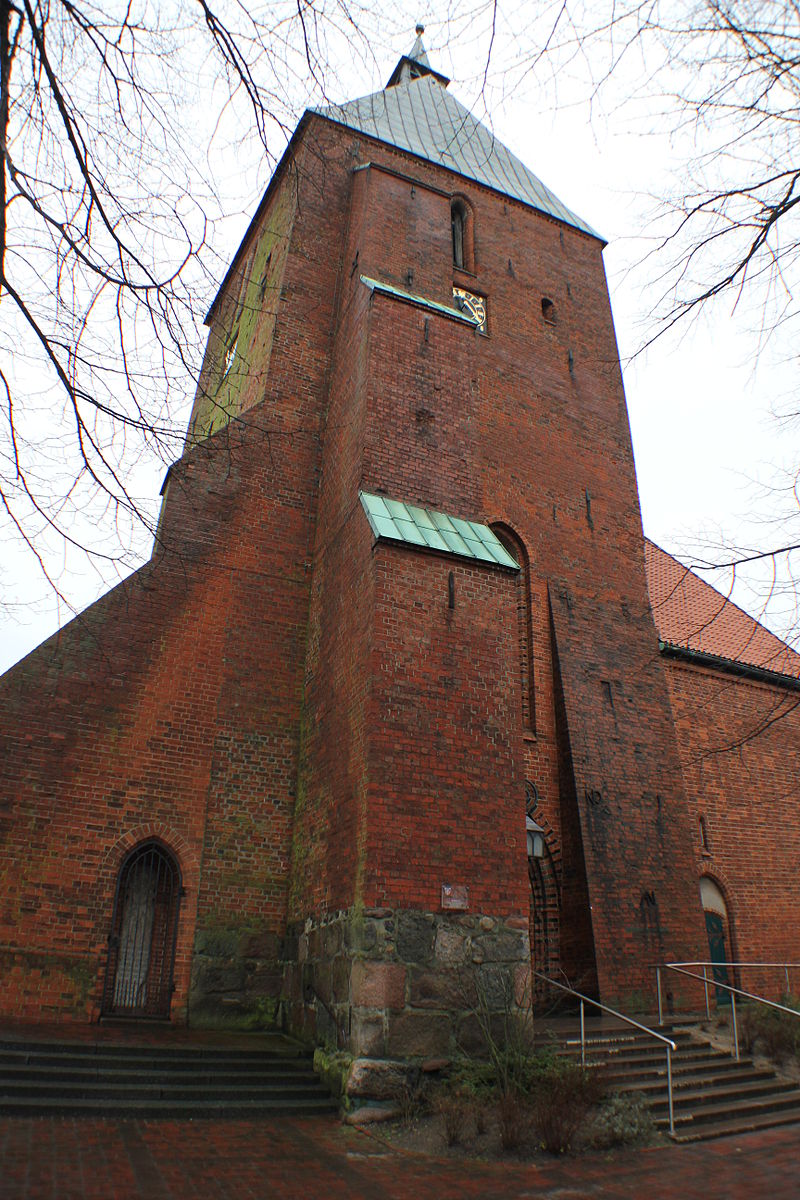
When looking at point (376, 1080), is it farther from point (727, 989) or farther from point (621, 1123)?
point (727, 989)

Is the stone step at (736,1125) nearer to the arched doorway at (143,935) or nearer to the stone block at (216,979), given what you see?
the stone block at (216,979)

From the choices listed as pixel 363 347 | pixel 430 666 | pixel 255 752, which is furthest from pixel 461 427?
pixel 255 752

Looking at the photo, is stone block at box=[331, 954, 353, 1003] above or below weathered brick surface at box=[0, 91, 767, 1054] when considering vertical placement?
below

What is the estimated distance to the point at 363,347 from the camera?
1055 centimetres

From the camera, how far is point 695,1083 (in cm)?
740

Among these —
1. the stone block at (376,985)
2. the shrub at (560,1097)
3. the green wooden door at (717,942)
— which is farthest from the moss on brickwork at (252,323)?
the green wooden door at (717,942)

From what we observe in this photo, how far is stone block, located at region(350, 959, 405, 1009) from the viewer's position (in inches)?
262

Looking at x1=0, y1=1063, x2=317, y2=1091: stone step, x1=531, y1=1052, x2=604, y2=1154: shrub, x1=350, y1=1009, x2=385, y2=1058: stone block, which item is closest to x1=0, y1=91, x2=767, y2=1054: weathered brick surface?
x1=350, y1=1009, x2=385, y2=1058: stone block

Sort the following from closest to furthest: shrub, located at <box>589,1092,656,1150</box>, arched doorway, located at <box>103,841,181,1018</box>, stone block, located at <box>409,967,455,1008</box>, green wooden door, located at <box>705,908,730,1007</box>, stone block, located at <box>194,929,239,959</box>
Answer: shrub, located at <box>589,1092,656,1150</box> < stone block, located at <box>409,967,455,1008</box> < arched doorway, located at <box>103,841,181,1018</box> < stone block, located at <box>194,929,239,959</box> < green wooden door, located at <box>705,908,730,1007</box>

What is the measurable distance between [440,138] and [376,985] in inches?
632

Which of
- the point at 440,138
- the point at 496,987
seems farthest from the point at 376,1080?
the point at 440,138

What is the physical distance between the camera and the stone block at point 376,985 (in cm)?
666

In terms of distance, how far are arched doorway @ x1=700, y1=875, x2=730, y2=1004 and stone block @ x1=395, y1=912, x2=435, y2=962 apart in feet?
21.8

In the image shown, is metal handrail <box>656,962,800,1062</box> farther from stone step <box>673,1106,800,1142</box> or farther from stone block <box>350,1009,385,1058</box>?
stone block <box>350,1009,385,1058</box>
